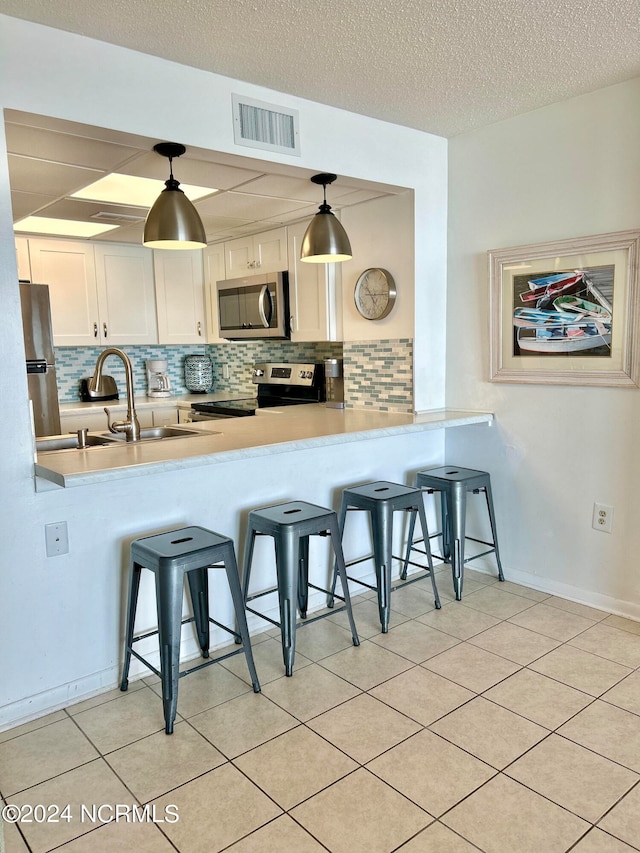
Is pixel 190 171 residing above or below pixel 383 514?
above

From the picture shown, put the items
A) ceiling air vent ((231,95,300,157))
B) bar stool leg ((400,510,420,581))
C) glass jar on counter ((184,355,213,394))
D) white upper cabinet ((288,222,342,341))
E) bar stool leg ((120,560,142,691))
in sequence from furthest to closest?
glass jar on counter ((184,355,213,394)) < white upper cabinet ((288,222,342,341)) < bar stool leg ((400,510,420,581)) < ceiling air vent ((231,95,300,157)) < bar stool leg ((120,560,142,691))

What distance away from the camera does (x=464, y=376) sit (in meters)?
3.46

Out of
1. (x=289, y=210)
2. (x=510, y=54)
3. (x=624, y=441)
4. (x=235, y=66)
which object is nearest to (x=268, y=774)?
(x=624, y=441)

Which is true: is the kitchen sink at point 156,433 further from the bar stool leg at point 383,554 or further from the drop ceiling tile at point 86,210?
the drop ceiling tile at point 86,210

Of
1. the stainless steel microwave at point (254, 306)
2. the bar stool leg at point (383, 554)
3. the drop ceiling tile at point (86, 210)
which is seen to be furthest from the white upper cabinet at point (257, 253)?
the bar stool leg at point (383, 554)

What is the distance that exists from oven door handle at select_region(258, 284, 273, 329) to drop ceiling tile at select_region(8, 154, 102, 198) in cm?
139

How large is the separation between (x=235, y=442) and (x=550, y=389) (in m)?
1.58

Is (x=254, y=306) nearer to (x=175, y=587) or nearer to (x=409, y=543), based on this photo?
(x=409, y=543)

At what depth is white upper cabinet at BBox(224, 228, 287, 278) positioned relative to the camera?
4.15 m

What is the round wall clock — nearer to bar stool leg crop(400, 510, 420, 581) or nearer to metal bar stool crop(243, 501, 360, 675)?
bar stool leg crop(400, 510, 420, 581)

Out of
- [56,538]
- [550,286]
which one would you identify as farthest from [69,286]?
[550,286]

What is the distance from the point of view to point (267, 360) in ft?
16.7

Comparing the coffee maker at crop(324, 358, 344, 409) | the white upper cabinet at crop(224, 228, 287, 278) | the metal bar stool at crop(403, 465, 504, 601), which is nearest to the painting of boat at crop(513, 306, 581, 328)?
the metal bar stool at crop(403, 465, 504, 601)

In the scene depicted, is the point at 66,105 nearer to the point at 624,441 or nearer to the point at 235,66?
the point at 235,66
